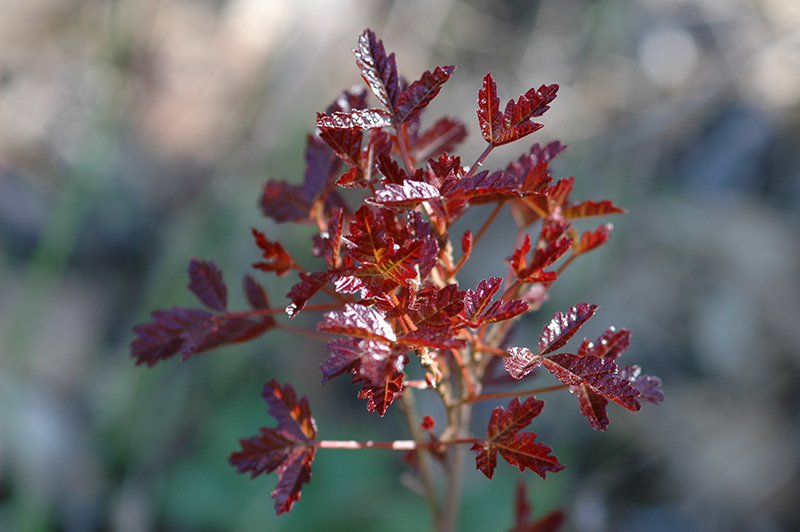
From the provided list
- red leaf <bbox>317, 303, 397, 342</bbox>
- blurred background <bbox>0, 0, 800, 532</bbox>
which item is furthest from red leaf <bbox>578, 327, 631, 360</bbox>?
blurred background <bbox>0, 0, 800, 532</bbox>

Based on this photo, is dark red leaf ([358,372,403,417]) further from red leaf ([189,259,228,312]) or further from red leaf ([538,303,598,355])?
red leaf ([189,259,228,312])

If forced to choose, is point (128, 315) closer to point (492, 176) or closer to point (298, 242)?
point (298, 242)

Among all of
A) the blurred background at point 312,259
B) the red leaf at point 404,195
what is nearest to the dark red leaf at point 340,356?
the red leaf at point 404,195

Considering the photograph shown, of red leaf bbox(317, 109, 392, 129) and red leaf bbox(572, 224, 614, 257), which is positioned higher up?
red leaf bbox(317, 109, 392, 129)

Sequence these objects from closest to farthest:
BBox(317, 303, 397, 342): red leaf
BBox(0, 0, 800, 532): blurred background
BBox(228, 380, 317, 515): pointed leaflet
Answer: BBox(317, 303, 397, 342): red leaf → BBox(228, 380, 317, 515): pointed leaflet → BBox(0, 0, 800, 532): blurred background

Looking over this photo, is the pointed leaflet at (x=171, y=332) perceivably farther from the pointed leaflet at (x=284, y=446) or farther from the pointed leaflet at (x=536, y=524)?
the pointed leaflet at (x=536, y=524)

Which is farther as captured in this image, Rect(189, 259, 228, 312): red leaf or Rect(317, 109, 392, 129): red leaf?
Rect(189, 259, 228, 312): red leaf

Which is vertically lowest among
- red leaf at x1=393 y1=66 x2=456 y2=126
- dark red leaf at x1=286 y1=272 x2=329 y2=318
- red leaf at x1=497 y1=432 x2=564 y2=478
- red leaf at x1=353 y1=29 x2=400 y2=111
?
red leaf at x1=497 y1=432 x2=564 y2=478
